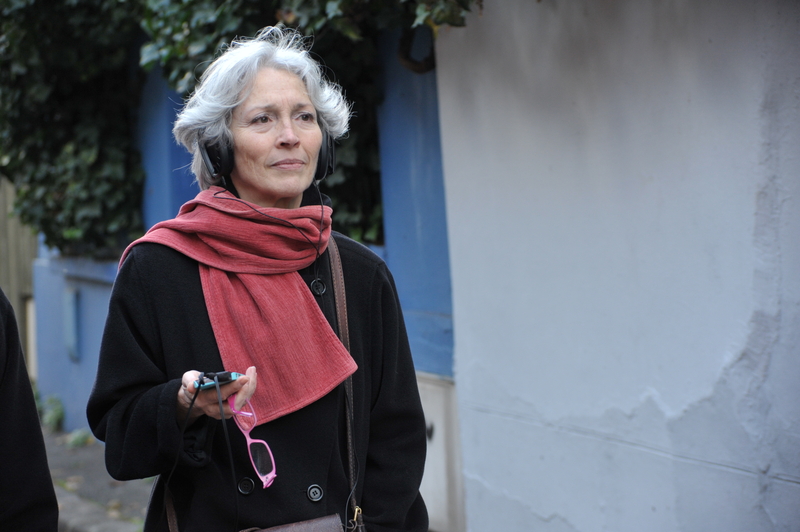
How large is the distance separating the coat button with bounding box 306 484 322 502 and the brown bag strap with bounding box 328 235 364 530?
4.0 inches

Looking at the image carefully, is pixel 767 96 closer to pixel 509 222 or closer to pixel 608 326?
pixel 608 326

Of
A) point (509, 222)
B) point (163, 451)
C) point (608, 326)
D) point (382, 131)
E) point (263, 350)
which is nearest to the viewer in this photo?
point (163, 451)

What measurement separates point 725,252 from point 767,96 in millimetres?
496

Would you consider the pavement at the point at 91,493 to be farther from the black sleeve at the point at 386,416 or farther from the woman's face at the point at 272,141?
the woman's face at the point at 272,141

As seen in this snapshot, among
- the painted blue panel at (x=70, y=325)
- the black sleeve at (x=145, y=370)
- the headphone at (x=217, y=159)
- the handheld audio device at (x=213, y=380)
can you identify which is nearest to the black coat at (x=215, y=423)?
the black sleeve at (x=145, y=370)

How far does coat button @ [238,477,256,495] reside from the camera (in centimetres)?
190

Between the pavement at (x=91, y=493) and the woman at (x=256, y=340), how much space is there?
3.27 metres

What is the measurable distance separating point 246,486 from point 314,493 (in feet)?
0.53

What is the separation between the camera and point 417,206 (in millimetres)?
4207

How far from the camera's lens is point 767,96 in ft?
7.93

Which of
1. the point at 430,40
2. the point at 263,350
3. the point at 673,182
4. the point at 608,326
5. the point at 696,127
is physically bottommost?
the point at 608,326

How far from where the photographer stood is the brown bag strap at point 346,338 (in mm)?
2010

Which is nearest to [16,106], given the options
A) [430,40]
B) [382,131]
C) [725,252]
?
[382,131]

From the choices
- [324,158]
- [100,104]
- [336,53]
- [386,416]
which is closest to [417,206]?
[336,53]
